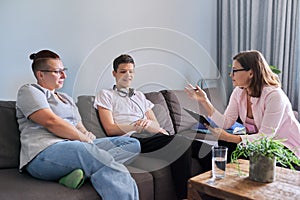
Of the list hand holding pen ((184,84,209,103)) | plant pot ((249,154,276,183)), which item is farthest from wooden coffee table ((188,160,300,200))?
hand holding pen ((184,84,209,103))

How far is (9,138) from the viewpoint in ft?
5.49

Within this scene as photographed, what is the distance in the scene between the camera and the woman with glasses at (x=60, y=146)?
1.43 meters

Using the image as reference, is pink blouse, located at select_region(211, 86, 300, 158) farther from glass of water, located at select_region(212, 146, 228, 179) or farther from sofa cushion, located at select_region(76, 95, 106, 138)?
sofa cushion, located at select_region(76, 95, 106, 138)

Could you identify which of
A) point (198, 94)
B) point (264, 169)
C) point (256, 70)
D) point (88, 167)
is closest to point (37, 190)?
point (88, 167)

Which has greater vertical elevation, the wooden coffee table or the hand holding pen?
the hand holding pen

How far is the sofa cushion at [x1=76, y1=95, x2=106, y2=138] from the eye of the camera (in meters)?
1.99

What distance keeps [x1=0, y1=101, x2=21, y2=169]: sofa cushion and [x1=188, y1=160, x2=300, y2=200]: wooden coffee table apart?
2.99ft

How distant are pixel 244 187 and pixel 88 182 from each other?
69 cm

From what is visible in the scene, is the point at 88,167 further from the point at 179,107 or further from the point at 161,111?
the point at 179,107

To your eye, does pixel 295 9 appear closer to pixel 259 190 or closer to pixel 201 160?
pixel 201 160

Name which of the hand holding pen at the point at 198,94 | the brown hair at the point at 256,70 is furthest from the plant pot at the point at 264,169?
the hand holding pen at the point at 198,94

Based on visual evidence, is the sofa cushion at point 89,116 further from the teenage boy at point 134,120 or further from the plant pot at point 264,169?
the plant pot at point 264,169

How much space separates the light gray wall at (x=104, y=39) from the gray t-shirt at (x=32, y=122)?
40 centimetres

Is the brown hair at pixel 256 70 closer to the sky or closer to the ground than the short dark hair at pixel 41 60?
closer to the ground
